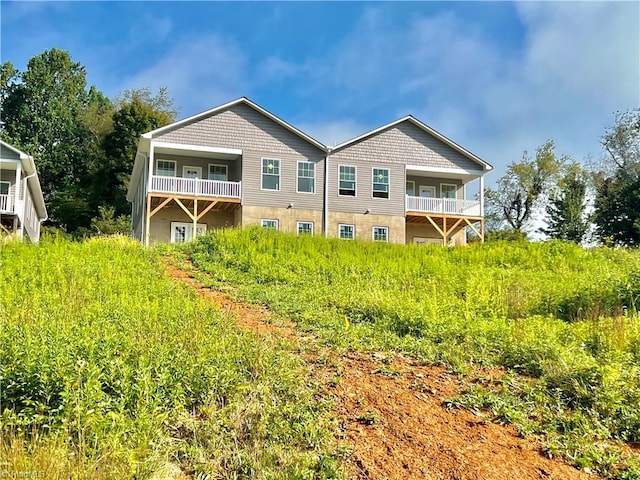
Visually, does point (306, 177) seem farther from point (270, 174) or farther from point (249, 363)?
point (249, 363)

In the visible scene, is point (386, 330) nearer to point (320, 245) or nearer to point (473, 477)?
point (473, 477)

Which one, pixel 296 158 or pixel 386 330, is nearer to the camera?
pixel 386 330

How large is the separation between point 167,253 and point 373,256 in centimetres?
521

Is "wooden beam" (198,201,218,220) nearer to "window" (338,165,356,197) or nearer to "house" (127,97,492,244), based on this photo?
"house" (127,97,492,244)

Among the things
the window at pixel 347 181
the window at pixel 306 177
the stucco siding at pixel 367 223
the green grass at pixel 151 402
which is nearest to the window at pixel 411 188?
the stucco siding at pixel 367 223

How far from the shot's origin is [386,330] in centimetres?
767

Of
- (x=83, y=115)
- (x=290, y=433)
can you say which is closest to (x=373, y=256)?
(x=290, y=433)

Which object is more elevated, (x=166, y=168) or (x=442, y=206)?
(x=166, y=168)

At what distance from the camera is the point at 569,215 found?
38.4 metres

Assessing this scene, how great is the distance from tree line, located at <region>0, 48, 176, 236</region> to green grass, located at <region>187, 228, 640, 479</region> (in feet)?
70.5

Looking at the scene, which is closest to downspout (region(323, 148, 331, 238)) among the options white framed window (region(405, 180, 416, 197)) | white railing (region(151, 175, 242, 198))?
white railing (region(151, 175, 242, 198))

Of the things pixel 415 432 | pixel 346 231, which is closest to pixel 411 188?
pixel 346 231

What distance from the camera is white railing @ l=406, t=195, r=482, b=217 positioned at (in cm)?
2645

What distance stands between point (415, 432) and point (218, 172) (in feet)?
72.1
